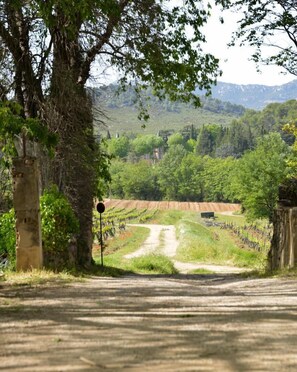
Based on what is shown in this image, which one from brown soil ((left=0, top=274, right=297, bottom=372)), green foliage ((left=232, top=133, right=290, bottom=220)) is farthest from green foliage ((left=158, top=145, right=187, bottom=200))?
brown soil ((left=0, top=274, right=297, bottom=372))

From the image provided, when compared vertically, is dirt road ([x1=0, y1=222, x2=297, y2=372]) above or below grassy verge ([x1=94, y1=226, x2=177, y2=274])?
above

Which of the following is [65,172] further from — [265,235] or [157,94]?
[265,235]

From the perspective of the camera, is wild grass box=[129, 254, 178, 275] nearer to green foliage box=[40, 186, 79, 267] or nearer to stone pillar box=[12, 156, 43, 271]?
green foliage box=[40, 186, 79, 267]

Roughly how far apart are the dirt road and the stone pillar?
4151 mm

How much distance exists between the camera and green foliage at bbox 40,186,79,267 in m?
14.2

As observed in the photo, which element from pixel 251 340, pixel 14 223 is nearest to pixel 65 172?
pixel 14 223

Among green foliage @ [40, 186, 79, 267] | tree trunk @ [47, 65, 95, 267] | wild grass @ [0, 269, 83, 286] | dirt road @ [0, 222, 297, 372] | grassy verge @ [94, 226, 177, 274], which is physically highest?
tree trunk @ [47, 65, 95, 267]

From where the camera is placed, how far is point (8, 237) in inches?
541

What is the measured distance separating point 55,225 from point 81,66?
5.15 meters

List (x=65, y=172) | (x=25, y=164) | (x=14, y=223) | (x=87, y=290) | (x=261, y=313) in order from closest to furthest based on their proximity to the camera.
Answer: (x=261, y=313), (x=87, y=290), (x=25, y=164), (x=14, y=223), (x=65, y=172)

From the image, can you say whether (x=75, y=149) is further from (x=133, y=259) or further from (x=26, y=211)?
(x=133, y=259)

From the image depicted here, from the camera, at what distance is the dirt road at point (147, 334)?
436 centimetres

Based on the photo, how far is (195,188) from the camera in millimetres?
142625

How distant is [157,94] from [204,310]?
1359 centimetres
